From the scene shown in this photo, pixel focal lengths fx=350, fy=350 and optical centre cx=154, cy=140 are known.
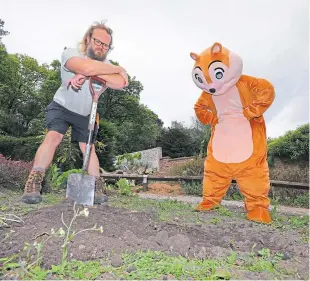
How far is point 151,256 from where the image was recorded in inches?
70.2

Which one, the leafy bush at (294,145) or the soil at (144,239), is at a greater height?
the leafy bush at (294,145)

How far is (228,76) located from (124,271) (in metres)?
2.41

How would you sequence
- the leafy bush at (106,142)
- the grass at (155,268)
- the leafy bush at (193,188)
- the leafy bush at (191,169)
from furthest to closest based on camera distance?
the leafy bush at (106,142) → the leafy bush at (191,169) → the leafy bush at (193,188) → the grass at (155,268)

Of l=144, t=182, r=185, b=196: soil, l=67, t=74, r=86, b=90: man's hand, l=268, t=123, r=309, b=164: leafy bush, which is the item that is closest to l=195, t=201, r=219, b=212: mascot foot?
l=67, t=74, r=86, b=90: man's hand

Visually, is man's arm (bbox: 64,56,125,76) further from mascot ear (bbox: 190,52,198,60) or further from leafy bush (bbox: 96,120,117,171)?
leafy bush (bbox: 96,120,117,171)

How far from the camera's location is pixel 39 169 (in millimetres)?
3420

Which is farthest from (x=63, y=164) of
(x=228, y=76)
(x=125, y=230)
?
(x=125, y=230)

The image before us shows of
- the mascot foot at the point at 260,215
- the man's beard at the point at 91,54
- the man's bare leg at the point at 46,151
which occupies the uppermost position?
the man's beard at the point at 91,54

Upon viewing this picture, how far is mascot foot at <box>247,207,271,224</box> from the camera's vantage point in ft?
11.1

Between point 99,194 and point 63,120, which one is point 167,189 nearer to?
point 99,194

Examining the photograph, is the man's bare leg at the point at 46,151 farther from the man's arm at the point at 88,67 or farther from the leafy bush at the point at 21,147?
the leafy bush at the point at 21,147

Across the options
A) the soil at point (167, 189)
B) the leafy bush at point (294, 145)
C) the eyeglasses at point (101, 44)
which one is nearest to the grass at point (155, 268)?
the eyeglasses at point (101, 44)

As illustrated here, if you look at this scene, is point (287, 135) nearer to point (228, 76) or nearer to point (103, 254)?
point (228, 76)

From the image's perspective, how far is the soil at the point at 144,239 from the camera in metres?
1.81
